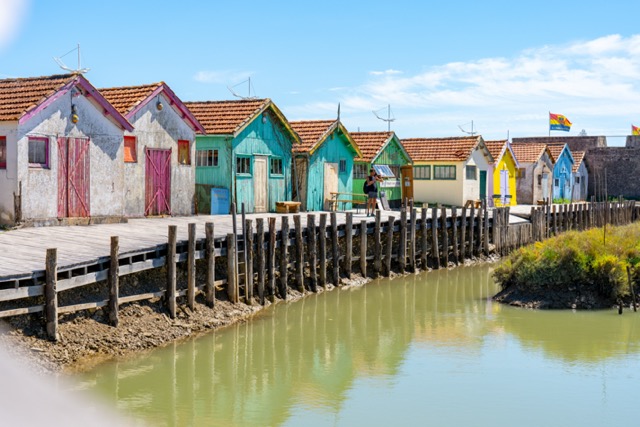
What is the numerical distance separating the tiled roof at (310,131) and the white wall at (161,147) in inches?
227

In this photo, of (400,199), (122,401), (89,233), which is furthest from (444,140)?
(122,401)

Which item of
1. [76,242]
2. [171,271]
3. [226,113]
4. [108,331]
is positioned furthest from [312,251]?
[226,113]

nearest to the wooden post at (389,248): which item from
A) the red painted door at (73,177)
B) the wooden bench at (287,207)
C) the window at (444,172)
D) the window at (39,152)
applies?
the wooden bench at (287,207)

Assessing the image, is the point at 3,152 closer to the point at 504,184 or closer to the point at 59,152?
the point at 59,152

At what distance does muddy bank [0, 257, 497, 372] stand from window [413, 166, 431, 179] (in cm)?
2414

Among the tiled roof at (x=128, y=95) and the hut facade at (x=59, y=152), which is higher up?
the tiled roof at (x=128, y=95)

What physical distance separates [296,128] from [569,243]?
620 inches

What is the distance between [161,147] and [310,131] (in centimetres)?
849

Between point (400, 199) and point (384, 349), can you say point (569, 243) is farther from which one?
point (400, 199)

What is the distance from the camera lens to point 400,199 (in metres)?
38.4

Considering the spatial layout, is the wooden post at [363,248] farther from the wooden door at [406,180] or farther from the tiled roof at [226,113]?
the wooden door at [406,180]

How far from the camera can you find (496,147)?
144ft

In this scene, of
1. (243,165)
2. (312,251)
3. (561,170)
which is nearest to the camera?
(312,251)

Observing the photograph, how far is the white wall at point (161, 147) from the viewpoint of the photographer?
2442 centimetres
